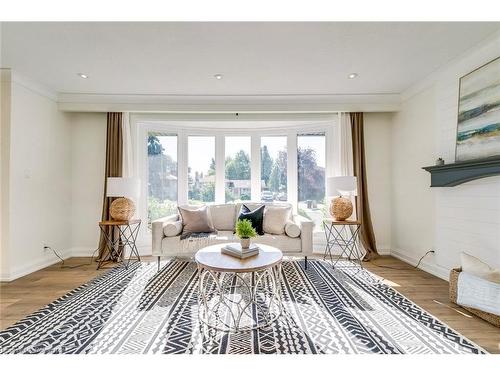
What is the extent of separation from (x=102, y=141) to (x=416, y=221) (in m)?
5.13

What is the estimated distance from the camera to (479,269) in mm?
2256

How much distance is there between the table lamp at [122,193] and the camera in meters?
3.55

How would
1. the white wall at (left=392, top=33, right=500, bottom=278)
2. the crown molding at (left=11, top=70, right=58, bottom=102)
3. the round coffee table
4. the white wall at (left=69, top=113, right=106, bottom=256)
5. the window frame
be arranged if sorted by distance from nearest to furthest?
the round coffee table
the white wall at (left=392, top=33, right=500, bottom=278)
the crown molding at (left=11, top=70, right=58, bottom=102)
the white wall at (left=69, top=113, right=106, bottom=256)
the window frame

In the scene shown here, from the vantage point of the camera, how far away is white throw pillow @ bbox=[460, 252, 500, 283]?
2.19m

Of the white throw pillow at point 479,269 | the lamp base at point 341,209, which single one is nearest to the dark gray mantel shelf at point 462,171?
the white throw pillow at point 479,269

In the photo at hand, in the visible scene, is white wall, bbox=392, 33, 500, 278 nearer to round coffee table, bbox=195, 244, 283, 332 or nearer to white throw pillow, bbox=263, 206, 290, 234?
white throw pillow, bbox=263, 206, 290, 234

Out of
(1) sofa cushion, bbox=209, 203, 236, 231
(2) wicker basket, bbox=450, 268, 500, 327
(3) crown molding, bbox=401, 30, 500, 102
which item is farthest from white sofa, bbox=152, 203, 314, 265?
(3) crown molding, bbox=401, 30, 500, 102

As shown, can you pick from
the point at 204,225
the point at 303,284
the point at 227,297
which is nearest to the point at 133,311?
the point at 227,297

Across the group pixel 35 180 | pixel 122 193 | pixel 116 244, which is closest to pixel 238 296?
pixel 122 193

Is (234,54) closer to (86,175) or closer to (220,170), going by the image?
(220,170)

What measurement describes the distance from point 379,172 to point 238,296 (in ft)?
10.4

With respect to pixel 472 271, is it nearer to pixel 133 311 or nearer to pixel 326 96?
pixel 326 96

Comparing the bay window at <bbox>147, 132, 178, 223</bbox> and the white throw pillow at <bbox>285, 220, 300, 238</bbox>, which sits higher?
the bay window at <bbox>147, 132, 178, 223</bbox>

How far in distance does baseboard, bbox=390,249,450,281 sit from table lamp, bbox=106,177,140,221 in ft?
13.7
